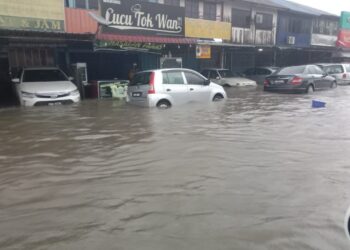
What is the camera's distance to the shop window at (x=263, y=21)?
973 inches

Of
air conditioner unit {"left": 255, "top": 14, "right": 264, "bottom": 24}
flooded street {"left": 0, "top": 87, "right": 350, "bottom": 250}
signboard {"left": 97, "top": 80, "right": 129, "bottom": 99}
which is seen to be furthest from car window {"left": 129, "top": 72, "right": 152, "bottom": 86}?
air conditioner unit {"left": 255, "top": 14, "right": 264, "bottom": 24}

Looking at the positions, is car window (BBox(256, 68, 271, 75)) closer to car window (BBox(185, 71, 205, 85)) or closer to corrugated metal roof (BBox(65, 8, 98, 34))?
corrugated metal roof (BBox(65, 8, 98, 34))

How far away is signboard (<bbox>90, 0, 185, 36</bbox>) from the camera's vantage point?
52.6 ft

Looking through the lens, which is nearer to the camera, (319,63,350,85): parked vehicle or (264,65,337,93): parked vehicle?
(264,65,337,93): parked vehicle

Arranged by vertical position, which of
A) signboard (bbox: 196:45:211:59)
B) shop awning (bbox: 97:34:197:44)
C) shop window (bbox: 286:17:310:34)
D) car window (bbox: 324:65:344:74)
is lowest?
car window (bbox: 324:65:344:74)

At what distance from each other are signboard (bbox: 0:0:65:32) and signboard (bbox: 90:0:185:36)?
2235 millimetres

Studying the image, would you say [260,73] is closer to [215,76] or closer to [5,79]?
[215,76]

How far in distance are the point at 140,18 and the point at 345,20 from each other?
21.2 metres

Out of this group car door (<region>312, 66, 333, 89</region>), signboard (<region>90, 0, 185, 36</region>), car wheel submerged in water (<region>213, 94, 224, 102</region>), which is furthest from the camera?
car door (<region>312, 66, 333, 89</region>)

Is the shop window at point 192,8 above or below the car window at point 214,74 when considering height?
above

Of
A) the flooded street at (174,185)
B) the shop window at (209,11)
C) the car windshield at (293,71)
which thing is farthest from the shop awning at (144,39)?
the flooded street at (174,185)

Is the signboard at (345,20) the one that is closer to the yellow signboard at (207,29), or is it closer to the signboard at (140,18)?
the yellow signboard at (207,29)

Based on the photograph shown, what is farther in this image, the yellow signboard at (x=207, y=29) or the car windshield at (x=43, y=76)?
the yellow signboard at (x=207, y=29)

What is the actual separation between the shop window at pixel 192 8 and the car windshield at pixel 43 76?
10.2m
